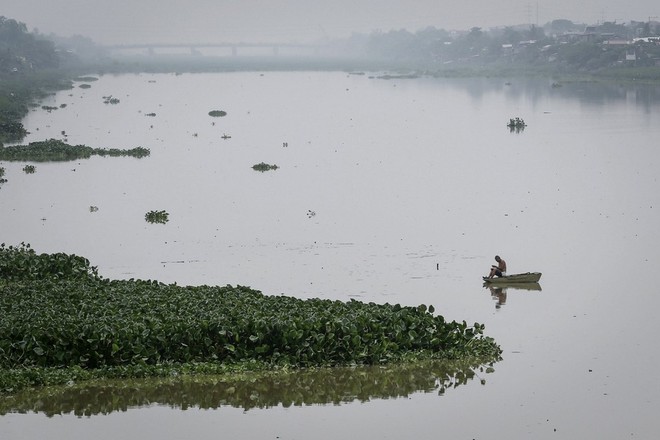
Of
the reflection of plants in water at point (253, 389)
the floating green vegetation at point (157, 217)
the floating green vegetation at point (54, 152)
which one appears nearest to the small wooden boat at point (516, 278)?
the reflection of plants in water at point (253, 389)

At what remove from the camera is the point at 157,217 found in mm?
45438

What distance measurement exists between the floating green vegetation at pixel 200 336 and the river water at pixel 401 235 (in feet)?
3.34

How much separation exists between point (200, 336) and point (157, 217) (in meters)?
21.0

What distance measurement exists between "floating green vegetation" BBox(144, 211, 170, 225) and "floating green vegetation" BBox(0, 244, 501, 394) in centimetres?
1725

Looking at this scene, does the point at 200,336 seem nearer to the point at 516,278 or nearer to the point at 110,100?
the point at 516,278

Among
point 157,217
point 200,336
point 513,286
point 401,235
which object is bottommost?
point 401,235

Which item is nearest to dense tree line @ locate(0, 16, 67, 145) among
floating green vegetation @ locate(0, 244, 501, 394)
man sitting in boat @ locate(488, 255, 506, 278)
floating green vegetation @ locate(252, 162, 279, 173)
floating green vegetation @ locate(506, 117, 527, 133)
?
floating green vegetation @ locate(252, 162, 279, 173)

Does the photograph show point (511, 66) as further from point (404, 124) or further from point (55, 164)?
point (55, 164)

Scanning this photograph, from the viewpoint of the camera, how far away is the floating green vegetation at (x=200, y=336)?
24516 millimetres

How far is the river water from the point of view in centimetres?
2328

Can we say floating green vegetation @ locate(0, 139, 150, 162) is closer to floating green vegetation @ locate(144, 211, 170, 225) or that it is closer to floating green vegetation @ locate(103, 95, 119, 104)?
floating green vegetation @ locate(144, 211, 170, 225)

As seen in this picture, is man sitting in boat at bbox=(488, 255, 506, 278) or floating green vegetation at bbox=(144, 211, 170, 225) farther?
floating green vegetation at bbox=(144, 211, 170, 225)

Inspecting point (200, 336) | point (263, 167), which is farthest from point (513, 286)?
point (263, 167)

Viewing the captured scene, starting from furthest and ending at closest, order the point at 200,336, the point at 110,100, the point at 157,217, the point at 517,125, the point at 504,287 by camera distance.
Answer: the point at 110,100 < the point at 517,125 < the point at 157,217 < the point at 504,287 < the point at 200,336
